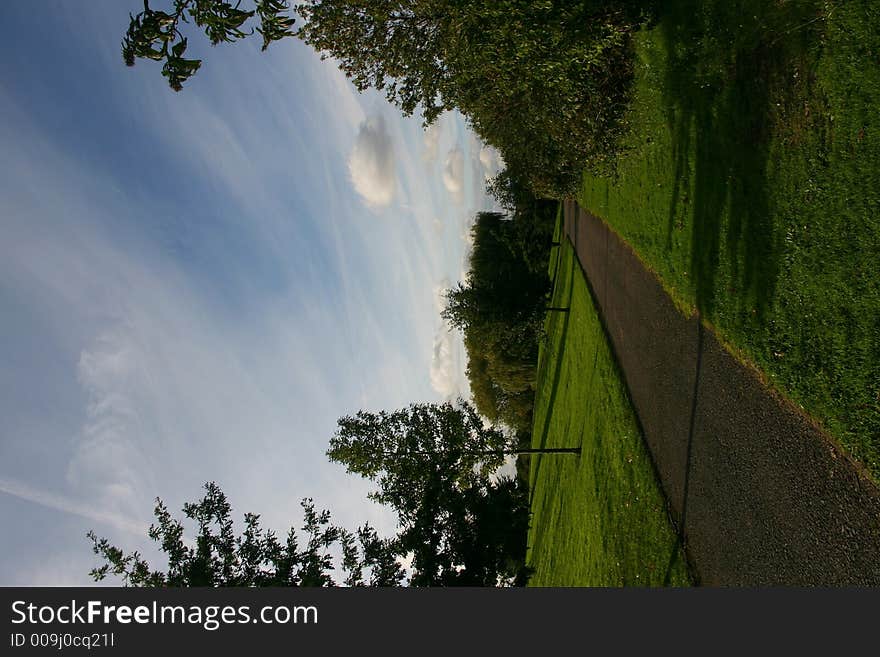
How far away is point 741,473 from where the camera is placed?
11.4 metres

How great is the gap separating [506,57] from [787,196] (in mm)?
10905

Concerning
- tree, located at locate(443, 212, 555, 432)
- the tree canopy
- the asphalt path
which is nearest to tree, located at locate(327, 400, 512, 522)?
the tree canopy

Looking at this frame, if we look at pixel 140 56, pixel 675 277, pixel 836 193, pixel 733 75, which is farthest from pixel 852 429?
pixel 140 56

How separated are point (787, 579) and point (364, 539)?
1178 cm

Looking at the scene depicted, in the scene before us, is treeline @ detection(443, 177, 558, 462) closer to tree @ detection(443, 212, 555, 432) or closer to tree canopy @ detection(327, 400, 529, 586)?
tree @ detection(443, 212, 555, 432)

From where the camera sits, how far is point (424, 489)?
23438 millimetres

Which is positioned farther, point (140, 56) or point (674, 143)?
point (674, 143)

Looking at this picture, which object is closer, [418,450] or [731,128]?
[731,128]

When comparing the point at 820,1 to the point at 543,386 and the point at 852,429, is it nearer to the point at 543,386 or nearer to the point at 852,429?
the point at 852,429

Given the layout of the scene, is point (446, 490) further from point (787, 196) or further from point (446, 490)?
point (787, 196)

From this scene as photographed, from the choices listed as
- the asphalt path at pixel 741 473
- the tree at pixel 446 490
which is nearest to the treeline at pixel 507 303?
the tree at pixel 446 490

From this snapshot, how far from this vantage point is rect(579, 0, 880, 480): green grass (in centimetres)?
910

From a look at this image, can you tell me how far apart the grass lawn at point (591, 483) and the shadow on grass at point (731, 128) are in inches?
282

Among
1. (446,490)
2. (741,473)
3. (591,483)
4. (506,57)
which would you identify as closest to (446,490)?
(446,490)
